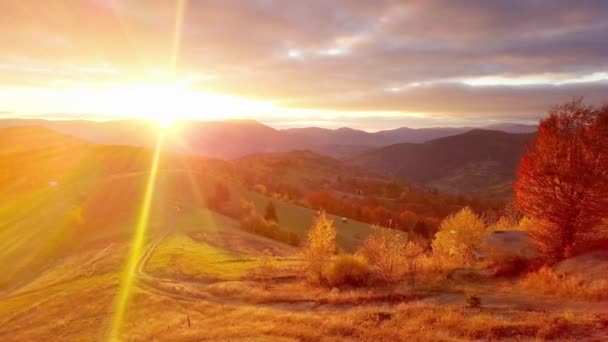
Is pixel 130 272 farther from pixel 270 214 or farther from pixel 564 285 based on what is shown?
pixel 270 214

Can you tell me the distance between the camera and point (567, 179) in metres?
32.2

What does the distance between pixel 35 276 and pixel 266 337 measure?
143ft

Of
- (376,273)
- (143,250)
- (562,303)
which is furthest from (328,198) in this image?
(562,303)

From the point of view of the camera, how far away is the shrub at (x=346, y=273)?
37312mm

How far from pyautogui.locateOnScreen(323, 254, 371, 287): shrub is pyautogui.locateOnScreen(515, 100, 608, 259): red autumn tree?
13165 mm

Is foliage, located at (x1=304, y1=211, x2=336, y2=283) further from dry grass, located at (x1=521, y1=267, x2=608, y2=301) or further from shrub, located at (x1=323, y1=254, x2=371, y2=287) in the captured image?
dry grass, located at (x1=521, y1=267, x2=608, y2=301)

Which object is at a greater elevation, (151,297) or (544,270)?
(544,270)

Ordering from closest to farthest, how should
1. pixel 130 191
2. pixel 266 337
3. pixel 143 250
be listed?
1. pixel 266 337
2. pixel 143 250
3. pixel 130 191

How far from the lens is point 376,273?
38.2m

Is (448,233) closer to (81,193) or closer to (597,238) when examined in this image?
(597,238)

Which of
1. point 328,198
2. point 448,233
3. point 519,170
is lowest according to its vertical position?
point 328,198

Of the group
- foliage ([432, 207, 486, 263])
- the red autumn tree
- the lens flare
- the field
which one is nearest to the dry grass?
the field

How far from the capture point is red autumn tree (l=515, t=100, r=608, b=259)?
3123 cm

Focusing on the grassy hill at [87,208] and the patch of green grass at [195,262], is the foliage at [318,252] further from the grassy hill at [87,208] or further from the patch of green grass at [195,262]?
the grassy hill at [87,208]
